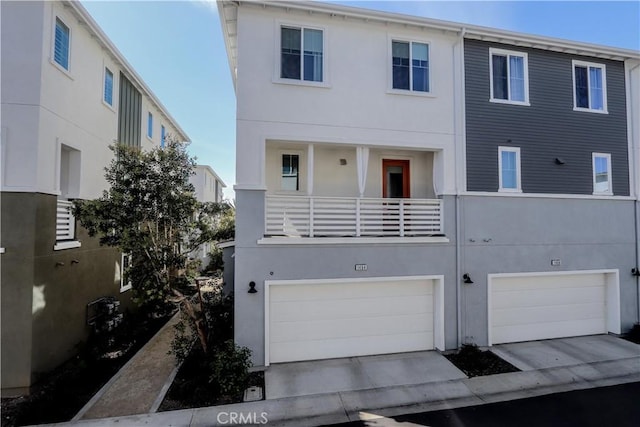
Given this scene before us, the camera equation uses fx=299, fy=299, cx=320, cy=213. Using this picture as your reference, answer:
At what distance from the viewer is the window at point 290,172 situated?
27.6 ft

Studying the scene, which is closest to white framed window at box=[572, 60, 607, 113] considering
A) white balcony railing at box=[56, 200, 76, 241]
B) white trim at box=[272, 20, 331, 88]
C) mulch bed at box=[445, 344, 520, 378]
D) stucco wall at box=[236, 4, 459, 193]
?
stucco wall at box=[236, 4, 459, 193]

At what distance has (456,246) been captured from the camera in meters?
7.96

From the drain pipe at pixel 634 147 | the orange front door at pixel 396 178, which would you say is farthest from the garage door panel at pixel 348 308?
the drain pipe at pixel 634 147

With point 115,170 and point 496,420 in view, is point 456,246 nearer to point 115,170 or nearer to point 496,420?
point 496,420

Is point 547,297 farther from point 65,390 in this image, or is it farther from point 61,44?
point 61,44

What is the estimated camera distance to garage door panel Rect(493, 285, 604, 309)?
834 centimetres

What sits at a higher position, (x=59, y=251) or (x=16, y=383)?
(x=59, y=251)

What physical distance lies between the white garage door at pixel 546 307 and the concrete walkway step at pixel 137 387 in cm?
818

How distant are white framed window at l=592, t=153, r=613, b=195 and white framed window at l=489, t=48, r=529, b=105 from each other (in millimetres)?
3062

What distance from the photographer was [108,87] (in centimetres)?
956

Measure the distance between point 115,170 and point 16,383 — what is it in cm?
469

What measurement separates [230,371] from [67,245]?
16.6 ft

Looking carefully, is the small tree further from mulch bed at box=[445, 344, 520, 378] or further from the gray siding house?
mulch bed at box=[445, 344, 520, 378]

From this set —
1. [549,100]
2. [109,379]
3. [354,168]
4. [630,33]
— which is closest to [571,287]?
[549,100]
